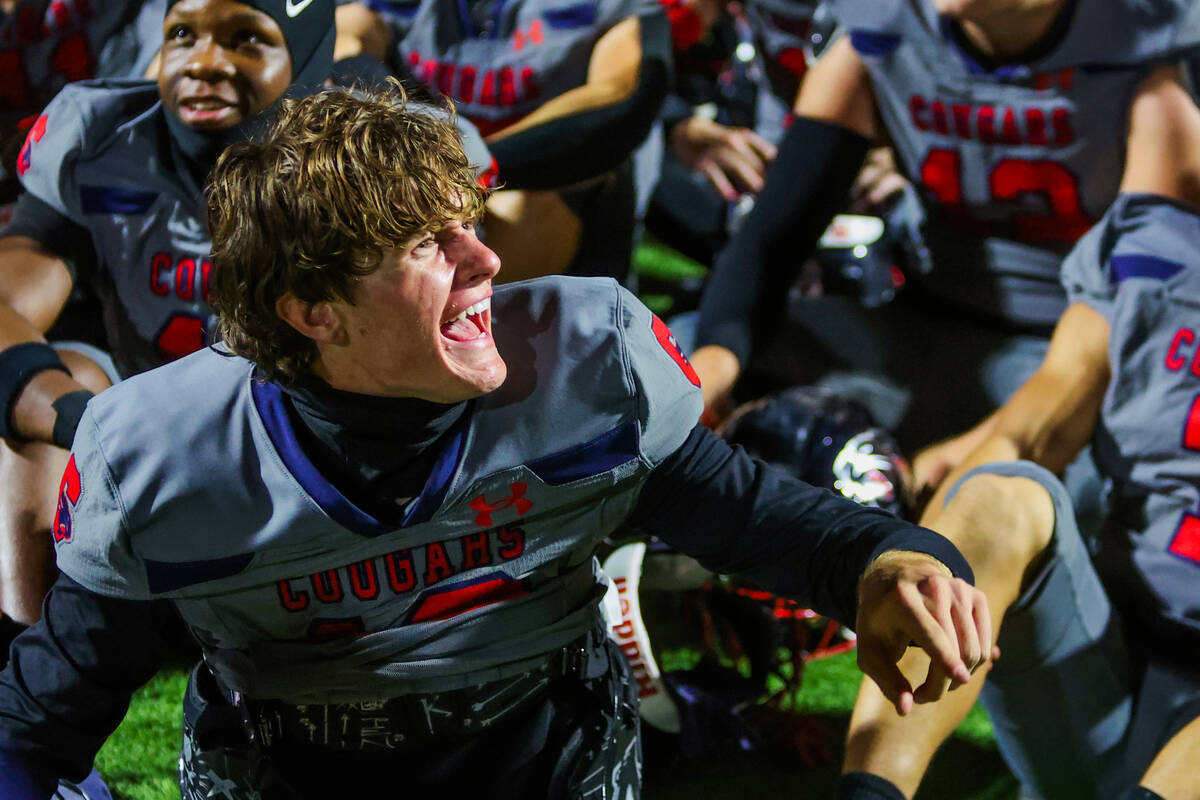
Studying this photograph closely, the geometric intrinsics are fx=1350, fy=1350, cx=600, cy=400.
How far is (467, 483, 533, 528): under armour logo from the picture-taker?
104cm

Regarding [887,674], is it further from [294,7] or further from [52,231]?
[52,231]

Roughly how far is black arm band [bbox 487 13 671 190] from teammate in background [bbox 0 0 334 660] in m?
0.39

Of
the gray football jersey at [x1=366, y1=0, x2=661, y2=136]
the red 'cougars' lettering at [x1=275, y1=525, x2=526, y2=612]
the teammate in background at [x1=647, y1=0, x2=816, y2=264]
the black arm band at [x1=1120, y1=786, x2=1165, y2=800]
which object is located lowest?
the teammate in background at [x1=647, y1=0, x2=816, y2=264]

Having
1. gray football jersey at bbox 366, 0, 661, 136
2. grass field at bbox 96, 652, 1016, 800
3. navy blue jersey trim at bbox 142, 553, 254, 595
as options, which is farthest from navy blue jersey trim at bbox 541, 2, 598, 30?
navy blue jersey trim at bbox 142, 553, 254, 595

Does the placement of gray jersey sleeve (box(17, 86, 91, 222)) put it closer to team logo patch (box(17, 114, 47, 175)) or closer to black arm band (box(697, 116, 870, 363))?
team logo patch (box(17, 114, 47, 175))

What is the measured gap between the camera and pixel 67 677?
1012mm

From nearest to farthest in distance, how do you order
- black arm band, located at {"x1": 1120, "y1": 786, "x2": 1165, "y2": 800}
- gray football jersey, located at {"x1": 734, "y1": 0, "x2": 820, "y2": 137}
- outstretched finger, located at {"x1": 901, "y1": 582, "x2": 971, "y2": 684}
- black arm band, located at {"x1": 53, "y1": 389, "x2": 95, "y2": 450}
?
outstretched finger, located at {"x1": 901, "y1": 582, "x2": 971, "y2": 684} → black arm band, located at {"x1": 1120, "y1": 786, "x2": 1165, "y2": 800} → black arm band, located at {"x1": 53, "y1": 389, "x2": 95, "y2": 450} → gray football jersey, located at {"x1": 734, "y1": 0, "x2": 820, "y2": 137}

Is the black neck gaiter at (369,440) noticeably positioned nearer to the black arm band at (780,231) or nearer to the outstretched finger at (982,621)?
the outstretched finger at (982,621)

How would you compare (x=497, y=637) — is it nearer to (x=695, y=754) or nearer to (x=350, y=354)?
(x=350, y=354)

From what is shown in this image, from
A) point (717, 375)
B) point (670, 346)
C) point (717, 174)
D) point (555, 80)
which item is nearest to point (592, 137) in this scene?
point (555, 80)

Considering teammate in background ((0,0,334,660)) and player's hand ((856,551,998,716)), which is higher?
player's hand ((856,551,998,716))

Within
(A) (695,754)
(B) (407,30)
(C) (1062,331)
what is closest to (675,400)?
(A) (695,754)

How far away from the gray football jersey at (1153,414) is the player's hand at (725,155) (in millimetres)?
1005

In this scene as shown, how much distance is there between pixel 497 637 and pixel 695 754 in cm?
66
